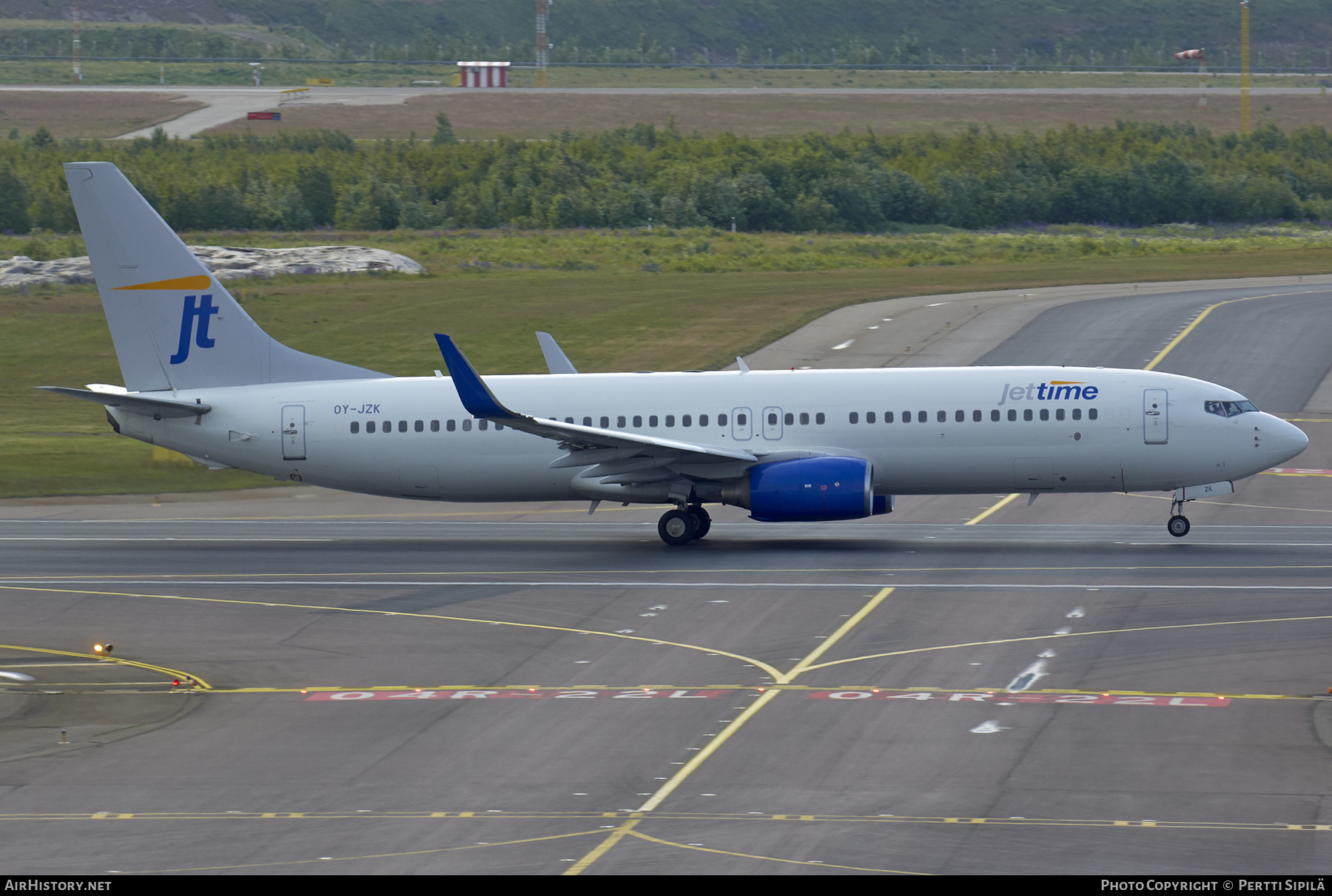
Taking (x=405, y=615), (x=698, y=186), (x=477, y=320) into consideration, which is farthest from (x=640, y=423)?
(x=698, y=186)

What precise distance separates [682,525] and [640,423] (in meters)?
2.69

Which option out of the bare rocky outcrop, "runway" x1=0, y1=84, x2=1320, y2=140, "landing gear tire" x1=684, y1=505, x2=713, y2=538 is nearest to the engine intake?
"landing gear tire" x1=684, y1=505, x2=713, y2=538

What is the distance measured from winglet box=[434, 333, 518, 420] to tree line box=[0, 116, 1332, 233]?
3244 inches

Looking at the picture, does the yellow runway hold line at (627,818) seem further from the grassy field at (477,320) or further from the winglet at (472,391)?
the grassy field at (477,320)

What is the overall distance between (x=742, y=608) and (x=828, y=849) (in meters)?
13.9

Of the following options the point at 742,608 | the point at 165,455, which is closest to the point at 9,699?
the point at 742,608

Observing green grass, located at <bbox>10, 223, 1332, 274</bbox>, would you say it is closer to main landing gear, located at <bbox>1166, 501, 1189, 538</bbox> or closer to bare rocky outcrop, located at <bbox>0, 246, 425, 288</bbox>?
bare rocky outcrop, located at <bbox>0, 246, 425, 288</bbox>

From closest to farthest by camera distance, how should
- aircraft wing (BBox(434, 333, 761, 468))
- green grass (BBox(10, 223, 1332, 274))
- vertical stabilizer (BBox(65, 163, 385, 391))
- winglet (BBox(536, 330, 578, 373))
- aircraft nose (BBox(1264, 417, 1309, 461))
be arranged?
aircraft wing (BBox(434, 333, 761, 468))
aircraft nose (BBox(1264, 417, 1309, 461))
vertical stabilizer (BBox(65, 163, 385, 391))
winglet (BBox(536, 330, 578, 373))
green grass (BBox(10, 223, 1332, 274))

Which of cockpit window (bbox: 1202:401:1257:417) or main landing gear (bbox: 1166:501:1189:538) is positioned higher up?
cockpit window (bbox: 1202:401:1257:417)

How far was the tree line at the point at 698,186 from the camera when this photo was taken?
117m

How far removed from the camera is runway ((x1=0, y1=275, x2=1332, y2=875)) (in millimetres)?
18641

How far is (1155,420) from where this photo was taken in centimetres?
3747

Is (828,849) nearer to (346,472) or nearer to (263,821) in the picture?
(263,821)

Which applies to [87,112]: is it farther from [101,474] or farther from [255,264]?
[101,474]
